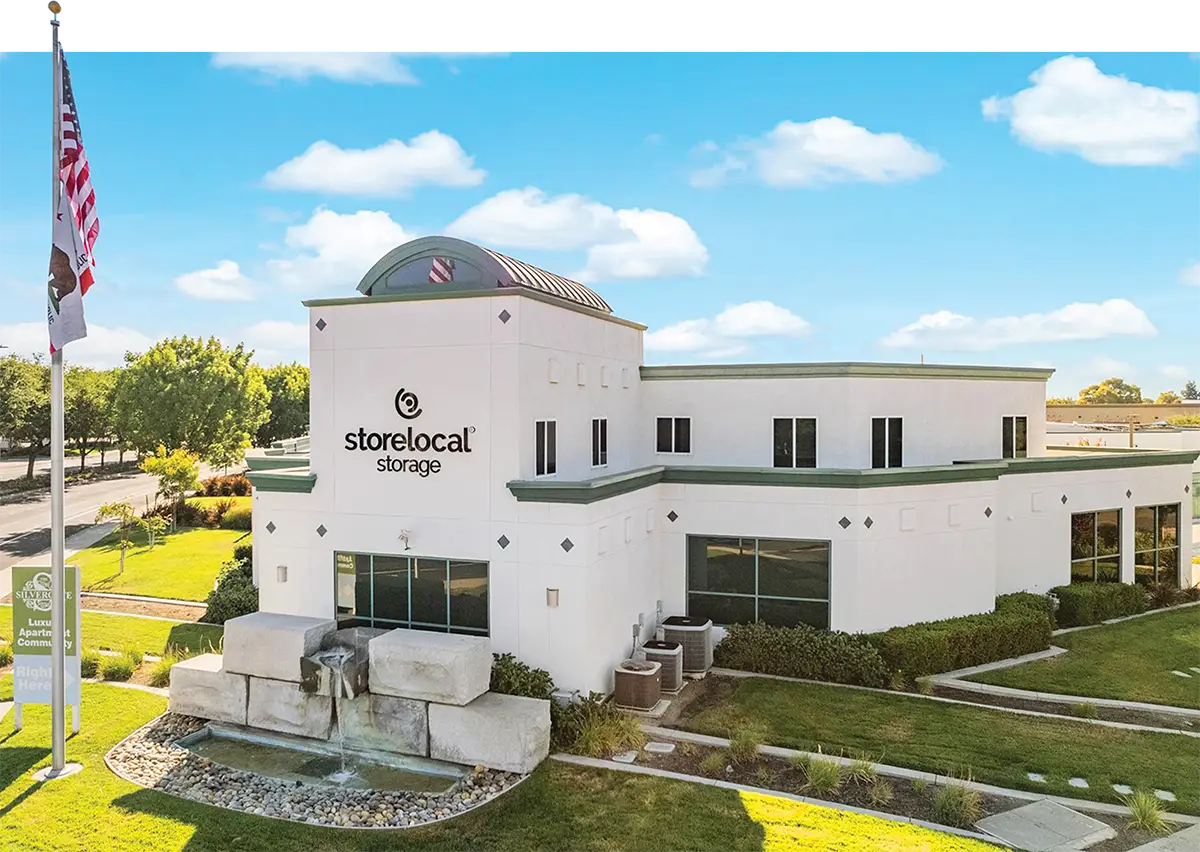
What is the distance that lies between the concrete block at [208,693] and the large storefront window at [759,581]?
9.50m

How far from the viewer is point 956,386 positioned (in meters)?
20.1

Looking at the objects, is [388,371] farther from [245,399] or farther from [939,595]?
[245,399]

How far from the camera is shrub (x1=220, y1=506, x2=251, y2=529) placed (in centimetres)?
3672

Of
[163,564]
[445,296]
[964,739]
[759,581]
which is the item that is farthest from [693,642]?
[163,564]

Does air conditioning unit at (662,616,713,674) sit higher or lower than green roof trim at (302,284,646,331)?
lower

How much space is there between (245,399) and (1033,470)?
43517 mm

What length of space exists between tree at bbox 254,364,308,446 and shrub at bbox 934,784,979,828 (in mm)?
71349

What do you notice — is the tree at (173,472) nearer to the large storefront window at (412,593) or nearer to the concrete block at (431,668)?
the large storefront window at (412,593)

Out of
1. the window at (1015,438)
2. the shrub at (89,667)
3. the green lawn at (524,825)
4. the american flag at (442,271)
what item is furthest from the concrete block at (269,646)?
the window at (1015,438)

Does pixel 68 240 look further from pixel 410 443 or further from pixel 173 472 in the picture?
pixel 173 472

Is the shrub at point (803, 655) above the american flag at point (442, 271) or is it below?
below

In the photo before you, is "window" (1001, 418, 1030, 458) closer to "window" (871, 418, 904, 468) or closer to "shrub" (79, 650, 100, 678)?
"window" (871, 418, 904, 468)

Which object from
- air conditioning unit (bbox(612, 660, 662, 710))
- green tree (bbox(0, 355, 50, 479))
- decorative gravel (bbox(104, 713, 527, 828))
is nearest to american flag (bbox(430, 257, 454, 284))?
air conditioning unit (bbox(612, 660, 662, 710))

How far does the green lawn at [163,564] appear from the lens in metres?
24.5
